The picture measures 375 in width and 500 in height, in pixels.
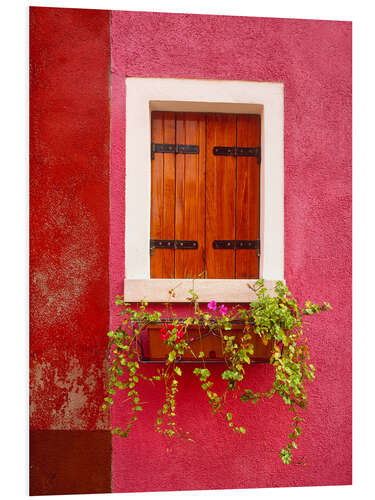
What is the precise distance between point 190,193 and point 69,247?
2.85ft

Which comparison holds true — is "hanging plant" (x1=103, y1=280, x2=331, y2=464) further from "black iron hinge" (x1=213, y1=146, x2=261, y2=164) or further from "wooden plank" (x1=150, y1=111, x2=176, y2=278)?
"black iron hinge" (x1=213, y1=146, x2=261, y2=164)

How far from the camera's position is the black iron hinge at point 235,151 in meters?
2.69

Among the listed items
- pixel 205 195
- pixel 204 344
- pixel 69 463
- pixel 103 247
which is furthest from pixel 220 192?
pixel 69 463

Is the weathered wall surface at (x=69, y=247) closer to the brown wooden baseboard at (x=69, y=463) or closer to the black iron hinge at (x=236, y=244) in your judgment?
the brown wooden baseboard at (x=69, y=463)

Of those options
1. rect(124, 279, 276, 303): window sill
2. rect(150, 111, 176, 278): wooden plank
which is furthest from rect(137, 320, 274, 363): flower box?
rect(150, 111, 176, 278): wooden plank

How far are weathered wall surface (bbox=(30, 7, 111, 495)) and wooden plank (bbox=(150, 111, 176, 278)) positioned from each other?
32cm

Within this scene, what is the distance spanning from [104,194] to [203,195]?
2.16 ft

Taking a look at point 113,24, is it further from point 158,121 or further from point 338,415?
point 338,415

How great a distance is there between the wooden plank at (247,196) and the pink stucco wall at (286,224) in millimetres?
215

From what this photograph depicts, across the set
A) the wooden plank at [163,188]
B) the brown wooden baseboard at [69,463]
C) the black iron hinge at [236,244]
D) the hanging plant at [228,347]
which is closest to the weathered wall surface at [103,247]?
the brown wooden baseboard at [69,463]

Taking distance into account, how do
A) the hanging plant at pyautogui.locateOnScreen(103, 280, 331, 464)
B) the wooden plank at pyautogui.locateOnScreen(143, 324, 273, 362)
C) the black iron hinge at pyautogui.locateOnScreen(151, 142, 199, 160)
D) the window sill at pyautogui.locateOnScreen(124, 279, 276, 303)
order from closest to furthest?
1. the hanging plant at pyautogui.locateOnScreen(103, 280, 331, 464)
2. the wooden plank at pyautogui.locateOnScreen(143, 324, 273, 362)
3. the window sill at pyautogui.locateOnScreen(124, 279, 276, 303)
4. the black iron hinge at pyautogui.locateOnScreen(151, 142, 199, 160)

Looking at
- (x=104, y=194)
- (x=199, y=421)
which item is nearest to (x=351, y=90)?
(x=104, y=194)

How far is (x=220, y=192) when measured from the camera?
270 centimetres

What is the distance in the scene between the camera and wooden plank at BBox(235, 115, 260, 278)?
2693 millimetres
